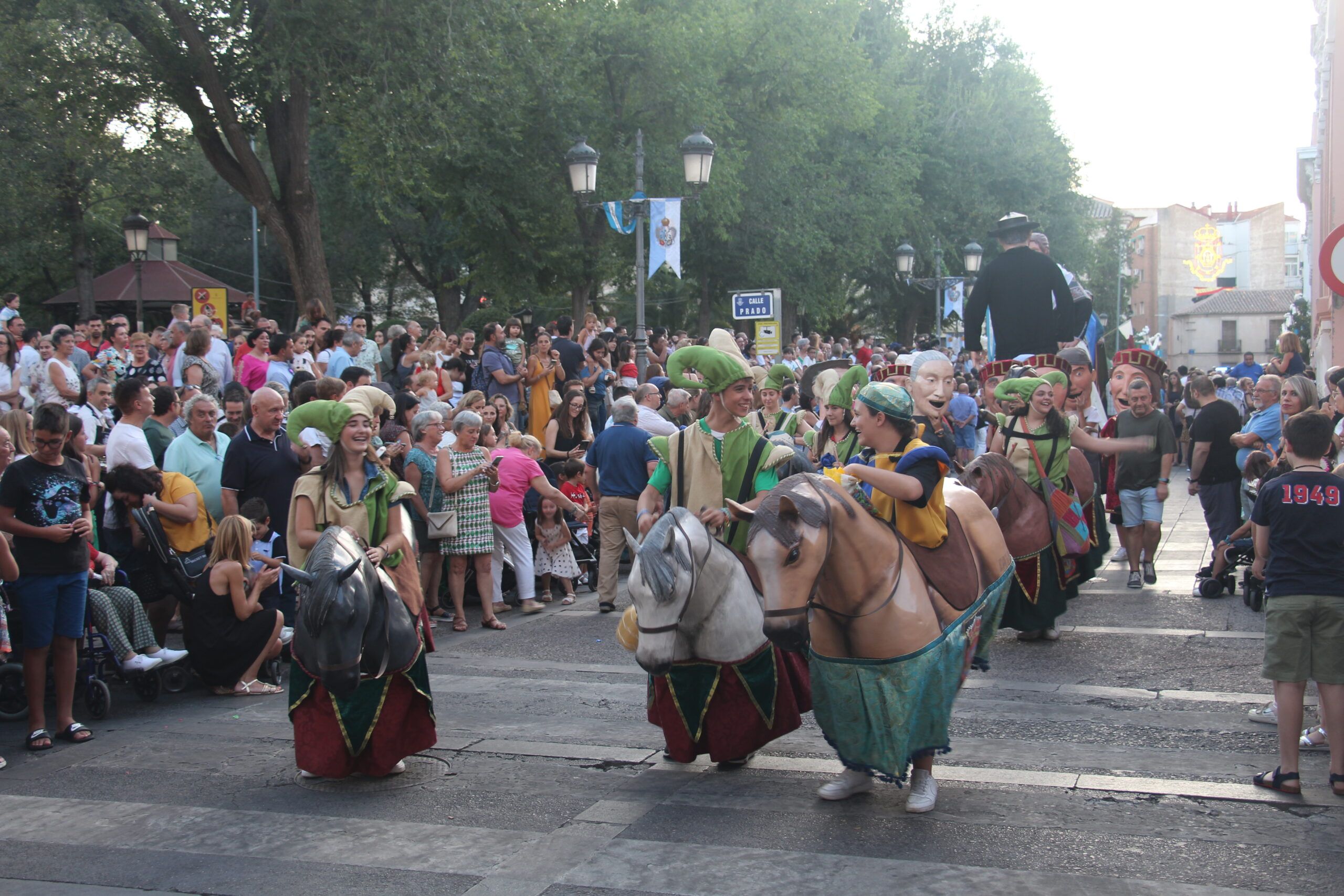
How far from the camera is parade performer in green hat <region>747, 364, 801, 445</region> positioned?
1200 centimetres

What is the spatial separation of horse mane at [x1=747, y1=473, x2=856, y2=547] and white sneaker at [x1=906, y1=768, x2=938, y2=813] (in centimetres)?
140

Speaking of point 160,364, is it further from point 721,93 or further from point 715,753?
point 721,93

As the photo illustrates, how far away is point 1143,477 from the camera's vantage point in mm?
12133

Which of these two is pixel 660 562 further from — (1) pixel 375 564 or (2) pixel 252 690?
(2) pixel 252 690

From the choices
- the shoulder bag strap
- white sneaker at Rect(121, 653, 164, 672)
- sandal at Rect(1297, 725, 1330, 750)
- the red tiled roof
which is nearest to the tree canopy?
the red tiled roof

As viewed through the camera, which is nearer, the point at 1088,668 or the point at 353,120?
the point at 1088,668

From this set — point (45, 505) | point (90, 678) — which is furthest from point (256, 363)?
point (45, 505)

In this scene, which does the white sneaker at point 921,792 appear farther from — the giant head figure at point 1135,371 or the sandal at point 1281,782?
the giant head figure at point 1135,371

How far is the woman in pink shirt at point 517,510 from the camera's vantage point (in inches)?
465

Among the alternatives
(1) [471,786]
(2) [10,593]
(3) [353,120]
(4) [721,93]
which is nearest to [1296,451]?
(1) [471,786]

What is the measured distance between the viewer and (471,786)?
6.31 meters

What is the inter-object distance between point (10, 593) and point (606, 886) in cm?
473

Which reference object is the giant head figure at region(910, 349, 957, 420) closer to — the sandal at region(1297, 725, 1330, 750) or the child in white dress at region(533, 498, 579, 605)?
the sandal at region(1297, 725, 1330, 750)

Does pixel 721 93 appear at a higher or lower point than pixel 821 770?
higher
